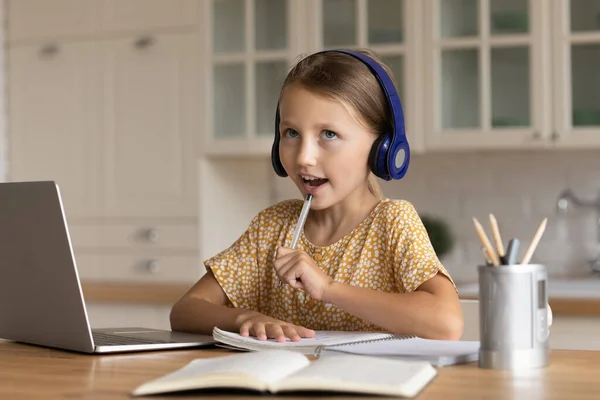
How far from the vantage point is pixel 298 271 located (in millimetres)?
1346

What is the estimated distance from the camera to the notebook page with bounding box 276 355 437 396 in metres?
0.90

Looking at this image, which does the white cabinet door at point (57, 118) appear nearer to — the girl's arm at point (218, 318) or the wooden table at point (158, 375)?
the girl's arm at point (218, 318)

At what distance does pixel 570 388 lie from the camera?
981 millimetres

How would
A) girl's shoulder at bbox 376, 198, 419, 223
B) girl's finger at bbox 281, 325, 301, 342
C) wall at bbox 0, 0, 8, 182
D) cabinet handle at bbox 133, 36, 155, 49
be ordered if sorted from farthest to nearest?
1. wall at bbox 0, 0, 8, 182
2. cabinet handle at bbox 133, 36, 155, 49
3. girl's shoulder at bbox 376, 198, 419, 223
4. girl's finger at bbox 281, 325, 301, 342

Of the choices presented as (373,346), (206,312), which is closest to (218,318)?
(206,312)

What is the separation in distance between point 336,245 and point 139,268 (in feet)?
6.09

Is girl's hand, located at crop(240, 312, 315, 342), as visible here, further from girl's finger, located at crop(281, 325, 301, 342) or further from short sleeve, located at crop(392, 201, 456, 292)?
short sleeve, located at crop(392, 201, 456, 292)

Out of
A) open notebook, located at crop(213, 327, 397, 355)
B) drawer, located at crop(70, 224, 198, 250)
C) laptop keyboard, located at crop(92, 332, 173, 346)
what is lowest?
laptop keyboard, located at crop(92, 332, 173, 346)

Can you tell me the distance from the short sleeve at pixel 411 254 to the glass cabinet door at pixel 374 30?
1528mm

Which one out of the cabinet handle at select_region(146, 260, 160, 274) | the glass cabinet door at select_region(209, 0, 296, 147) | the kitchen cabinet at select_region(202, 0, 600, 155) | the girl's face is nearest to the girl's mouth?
the girl's face

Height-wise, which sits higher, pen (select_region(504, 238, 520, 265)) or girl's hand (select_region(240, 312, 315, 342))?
pen (select_region(504, 238, 520, 265))

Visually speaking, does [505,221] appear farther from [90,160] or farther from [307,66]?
[307,66]

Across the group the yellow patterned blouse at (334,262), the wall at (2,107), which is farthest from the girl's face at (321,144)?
the wall at (2,107)

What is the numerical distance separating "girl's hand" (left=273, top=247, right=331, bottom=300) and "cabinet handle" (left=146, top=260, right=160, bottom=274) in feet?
6.82
